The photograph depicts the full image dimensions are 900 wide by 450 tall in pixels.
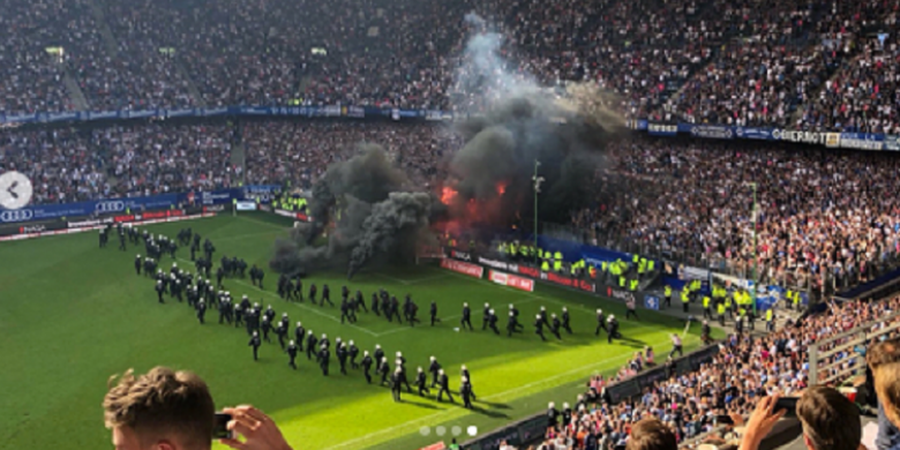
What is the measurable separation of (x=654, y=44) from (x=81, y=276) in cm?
2932

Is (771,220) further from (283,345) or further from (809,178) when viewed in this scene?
(283,345)

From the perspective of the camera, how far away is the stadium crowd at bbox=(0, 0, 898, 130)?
119 feet

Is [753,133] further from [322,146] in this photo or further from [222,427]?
[222,427]

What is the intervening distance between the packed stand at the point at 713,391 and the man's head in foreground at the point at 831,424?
36.9 ft

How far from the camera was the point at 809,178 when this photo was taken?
33.8 metres

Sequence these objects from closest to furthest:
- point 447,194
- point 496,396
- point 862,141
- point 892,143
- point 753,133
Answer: point 496,396, point 892,143, point 862,141, point 753,133, point 447,194

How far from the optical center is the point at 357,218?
128ft

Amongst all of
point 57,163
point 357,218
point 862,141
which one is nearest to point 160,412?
point 862,141

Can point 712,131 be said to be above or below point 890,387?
above

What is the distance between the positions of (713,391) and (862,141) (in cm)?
1870

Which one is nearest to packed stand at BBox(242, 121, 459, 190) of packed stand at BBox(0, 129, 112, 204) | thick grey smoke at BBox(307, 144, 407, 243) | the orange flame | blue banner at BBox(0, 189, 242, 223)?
blue banner at BBox(0, 189, 242, 223)

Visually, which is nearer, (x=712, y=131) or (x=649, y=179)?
(x=712, y=131)

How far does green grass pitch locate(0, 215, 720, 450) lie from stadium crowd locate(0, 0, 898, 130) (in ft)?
42.4

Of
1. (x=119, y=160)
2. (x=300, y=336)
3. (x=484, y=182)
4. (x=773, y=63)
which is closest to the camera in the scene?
(x=300, y=336)
